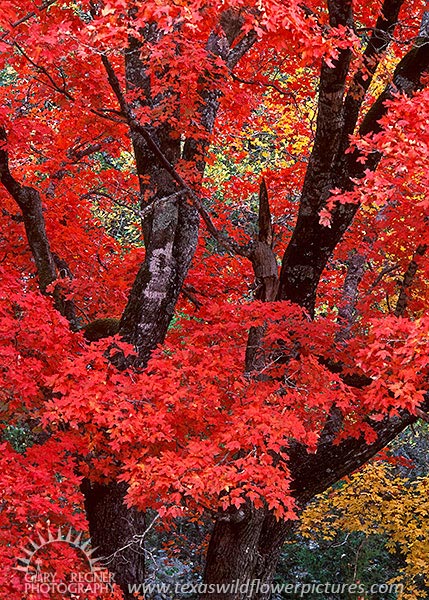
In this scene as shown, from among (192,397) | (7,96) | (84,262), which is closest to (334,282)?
(84,262)

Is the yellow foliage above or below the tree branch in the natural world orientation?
below

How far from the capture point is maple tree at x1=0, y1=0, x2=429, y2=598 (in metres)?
4.92

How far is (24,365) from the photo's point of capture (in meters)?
5.58

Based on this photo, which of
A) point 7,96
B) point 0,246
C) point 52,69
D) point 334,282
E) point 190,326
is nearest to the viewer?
point 190,326

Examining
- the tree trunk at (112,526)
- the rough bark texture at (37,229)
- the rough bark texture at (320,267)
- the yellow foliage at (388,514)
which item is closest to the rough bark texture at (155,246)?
the tree trunk at (112,526)

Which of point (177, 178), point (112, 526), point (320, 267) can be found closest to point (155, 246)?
point (177, 178)

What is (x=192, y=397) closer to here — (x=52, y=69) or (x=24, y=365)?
(x=24, y=365)

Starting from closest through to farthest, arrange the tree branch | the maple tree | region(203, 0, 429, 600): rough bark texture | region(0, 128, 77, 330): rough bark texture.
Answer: the maple tree < the tree branch < region(203, 0, 429, 600): rough bark texture < region(0, 128, 77, 330): rough bark texture

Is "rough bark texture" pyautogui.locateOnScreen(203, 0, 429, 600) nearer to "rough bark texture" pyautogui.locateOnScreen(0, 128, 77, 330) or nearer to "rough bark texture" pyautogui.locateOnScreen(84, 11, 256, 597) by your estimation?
"rough bark texture" pyautogui.locateOnScreen(84, 11, 256, 597)

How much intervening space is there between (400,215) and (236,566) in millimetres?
3957

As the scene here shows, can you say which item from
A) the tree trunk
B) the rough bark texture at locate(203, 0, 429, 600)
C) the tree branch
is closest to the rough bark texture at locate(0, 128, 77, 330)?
the tree branch

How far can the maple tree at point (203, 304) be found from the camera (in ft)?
16.1

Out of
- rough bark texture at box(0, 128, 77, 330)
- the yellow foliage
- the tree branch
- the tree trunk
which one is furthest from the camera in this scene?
the yellow foliage

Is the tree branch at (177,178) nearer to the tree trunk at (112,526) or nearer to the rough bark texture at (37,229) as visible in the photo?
the rough bark texture at (37,229)
